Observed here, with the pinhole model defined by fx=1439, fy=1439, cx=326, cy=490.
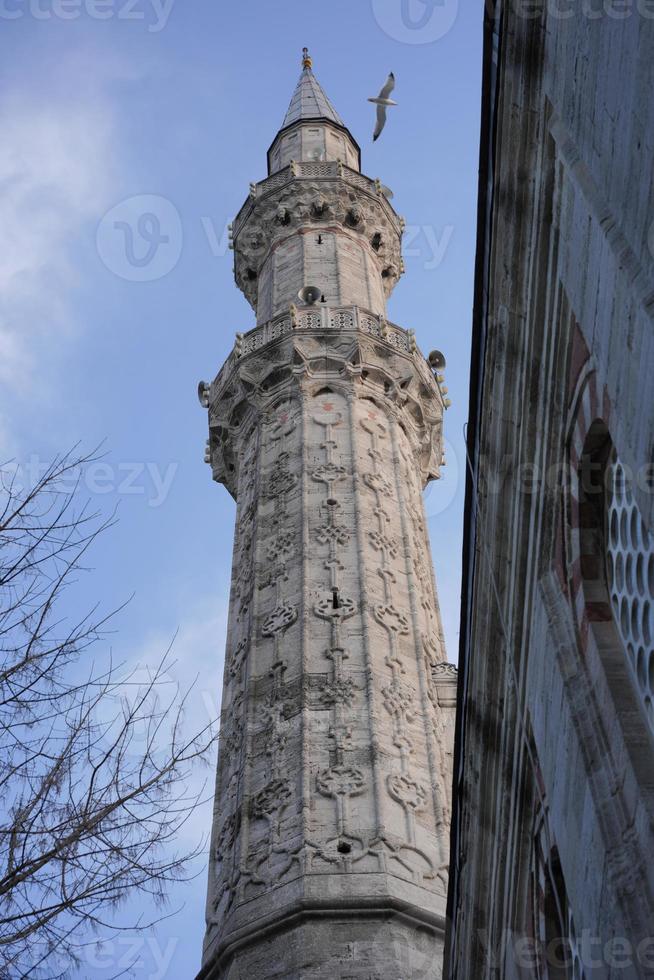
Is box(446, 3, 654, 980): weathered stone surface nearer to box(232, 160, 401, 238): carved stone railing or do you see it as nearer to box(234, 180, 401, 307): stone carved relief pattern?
box(234, 180, 401, 307): stone carved relief pattern

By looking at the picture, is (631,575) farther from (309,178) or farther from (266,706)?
(309,178)

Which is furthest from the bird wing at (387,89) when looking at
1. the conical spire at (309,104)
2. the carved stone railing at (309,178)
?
the conical spire at (309,104)

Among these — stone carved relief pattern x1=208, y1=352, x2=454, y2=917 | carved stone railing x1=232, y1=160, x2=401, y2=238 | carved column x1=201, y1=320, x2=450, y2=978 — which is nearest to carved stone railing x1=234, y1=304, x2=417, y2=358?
carved column x1=201, y1=320, x2=450, y2=978

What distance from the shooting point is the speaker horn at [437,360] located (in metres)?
23.8

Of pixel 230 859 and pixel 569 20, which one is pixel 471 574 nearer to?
pixel 569 20

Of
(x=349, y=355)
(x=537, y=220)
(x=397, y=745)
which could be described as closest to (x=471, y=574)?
(x=537, y=220)

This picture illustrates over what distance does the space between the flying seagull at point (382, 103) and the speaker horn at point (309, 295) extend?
4469mm

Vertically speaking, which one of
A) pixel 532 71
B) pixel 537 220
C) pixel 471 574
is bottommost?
pixel 471 574

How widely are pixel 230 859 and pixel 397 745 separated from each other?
2.18 meters

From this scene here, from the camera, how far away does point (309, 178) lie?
26.3 meters

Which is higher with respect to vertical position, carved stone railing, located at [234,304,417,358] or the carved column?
carved stone railing, located at [234,304,417,358]

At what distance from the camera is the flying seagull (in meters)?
18.8

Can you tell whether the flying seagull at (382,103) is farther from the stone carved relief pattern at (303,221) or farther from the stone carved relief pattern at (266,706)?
the stone carved relief pattern at (303,221)

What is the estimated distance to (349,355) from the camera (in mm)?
21562
